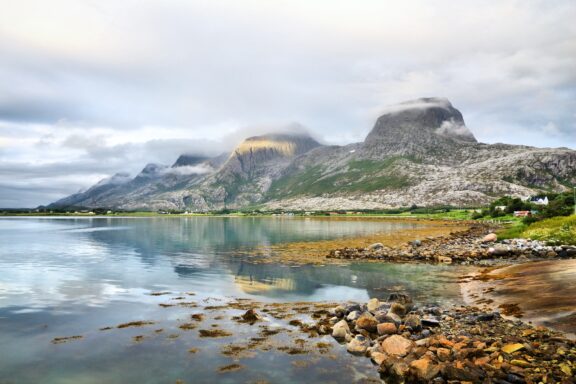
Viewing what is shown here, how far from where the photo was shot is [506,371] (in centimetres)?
1359

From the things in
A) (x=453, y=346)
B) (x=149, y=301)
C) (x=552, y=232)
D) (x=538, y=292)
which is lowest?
(x=149, y=301)

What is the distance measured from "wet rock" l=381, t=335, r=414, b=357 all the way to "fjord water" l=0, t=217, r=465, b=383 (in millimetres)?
1282

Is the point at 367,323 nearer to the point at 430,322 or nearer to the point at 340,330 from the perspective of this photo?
the point at 340,330

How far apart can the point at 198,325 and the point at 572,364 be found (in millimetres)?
18050

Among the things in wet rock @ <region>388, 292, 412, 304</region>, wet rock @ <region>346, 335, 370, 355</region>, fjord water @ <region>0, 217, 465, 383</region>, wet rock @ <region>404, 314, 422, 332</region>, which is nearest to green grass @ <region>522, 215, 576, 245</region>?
fjord water @ <region>0, 217, 465, 383</region>

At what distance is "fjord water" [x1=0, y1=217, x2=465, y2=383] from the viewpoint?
16.0 m

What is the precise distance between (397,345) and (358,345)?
6.25 ft

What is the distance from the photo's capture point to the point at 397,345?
56.5 ft

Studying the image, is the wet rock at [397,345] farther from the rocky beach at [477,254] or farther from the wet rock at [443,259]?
the wet rock at [443,259]

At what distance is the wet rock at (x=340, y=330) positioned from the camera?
19.9m

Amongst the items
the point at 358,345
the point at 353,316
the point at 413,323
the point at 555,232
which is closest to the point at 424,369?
the point at 358,345

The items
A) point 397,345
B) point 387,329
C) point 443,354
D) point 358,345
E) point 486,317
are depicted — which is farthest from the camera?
point 486,317

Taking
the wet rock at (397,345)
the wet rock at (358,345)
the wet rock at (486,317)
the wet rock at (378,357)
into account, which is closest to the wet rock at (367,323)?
the wet rock at (358,345)

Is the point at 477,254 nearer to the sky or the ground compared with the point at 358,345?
nearer to the ground
